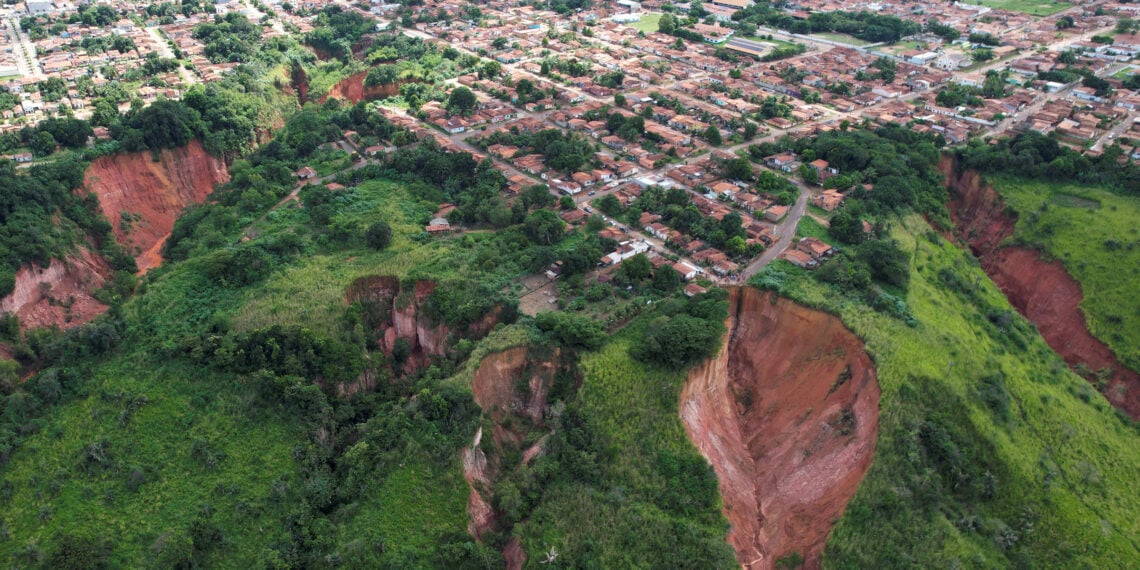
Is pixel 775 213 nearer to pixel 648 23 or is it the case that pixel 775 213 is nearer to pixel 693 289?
pixel 693 289

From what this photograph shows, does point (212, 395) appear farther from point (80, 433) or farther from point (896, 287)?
point (896, 287)

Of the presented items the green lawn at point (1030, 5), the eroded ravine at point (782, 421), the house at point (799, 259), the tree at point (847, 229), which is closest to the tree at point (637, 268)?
the eroded ravine at point (782, 421)

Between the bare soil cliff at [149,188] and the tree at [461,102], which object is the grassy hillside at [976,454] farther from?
Result: the bare soil cliff at [149,188]

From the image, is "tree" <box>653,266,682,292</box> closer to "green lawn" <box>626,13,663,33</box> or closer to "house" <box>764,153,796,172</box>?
"house" <box>764,153,796,172</box>

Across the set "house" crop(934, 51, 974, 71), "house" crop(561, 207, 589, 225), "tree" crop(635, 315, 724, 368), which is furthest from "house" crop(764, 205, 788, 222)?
"house" crop(934, 51, 974, 71)

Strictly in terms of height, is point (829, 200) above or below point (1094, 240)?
above

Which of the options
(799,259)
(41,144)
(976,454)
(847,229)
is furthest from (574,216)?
(41,144)

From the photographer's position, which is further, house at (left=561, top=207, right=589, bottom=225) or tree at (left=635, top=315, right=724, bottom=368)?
house at (left=561, top=207, right=589, bottom=225)
